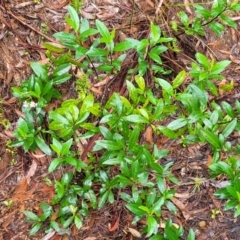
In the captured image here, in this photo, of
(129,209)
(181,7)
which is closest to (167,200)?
(129,209)

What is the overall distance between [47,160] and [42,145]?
16 cm

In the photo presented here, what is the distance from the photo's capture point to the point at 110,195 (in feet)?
8.16

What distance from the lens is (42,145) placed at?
2.47 metres

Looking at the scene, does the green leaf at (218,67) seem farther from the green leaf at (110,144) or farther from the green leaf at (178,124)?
the green leaf at (110,144)

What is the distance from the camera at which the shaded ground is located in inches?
101

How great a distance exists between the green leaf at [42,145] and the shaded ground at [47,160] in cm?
12

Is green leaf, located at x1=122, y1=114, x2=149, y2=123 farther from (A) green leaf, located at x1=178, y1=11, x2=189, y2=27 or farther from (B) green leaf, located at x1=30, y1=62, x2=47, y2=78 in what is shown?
(A) green leaf, located at x1=178, y1=11, x2=189, y2=27

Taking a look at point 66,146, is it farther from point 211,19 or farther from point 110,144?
point 211,19

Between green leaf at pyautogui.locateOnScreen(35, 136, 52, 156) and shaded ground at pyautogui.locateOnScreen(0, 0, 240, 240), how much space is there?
0.12 m

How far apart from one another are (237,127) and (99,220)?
40.3 inches

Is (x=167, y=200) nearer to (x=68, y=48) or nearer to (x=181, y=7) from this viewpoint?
(x=68, y=48)

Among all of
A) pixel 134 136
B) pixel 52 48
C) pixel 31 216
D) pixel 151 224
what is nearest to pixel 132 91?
pixel 134 136

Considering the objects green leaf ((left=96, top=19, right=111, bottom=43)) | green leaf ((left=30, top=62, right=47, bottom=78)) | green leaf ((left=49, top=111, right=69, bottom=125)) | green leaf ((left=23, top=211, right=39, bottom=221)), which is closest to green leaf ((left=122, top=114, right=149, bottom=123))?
green leaf ((left=49, top=111, right=69, bottom=125))

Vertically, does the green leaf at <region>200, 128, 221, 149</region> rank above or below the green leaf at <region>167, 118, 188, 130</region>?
below
